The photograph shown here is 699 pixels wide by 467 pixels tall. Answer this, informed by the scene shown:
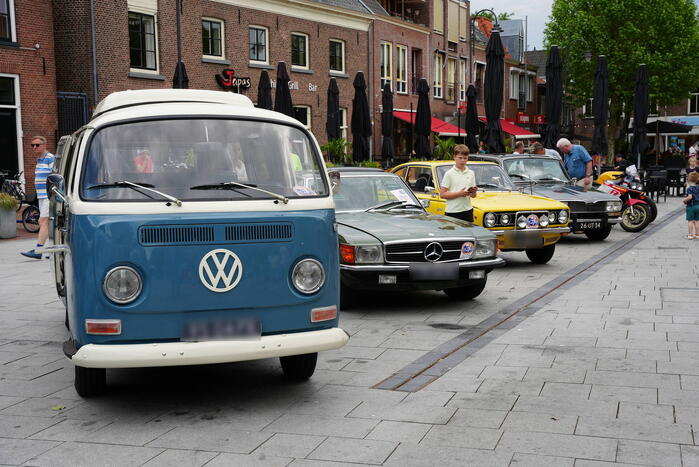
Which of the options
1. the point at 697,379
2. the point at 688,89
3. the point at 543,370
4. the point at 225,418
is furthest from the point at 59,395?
the point at 688,89

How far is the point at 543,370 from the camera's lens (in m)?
6.26

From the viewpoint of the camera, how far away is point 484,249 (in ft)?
29.4

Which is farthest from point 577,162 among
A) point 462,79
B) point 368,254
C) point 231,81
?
point 462,79

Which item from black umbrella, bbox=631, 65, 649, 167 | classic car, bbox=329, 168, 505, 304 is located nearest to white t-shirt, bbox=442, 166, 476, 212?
classic car, bbox=329, 168, 505, 304

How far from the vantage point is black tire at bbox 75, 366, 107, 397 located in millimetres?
5539

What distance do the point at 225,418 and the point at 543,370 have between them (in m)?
2.53

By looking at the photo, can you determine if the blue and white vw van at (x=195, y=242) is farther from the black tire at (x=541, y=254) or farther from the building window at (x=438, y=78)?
the building window at (x=438, y=78)

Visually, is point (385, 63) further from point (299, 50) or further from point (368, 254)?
point (368, 254)

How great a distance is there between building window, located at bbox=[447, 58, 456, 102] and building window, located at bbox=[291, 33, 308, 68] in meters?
13.9

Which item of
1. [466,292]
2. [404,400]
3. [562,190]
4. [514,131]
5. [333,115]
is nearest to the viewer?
[404,400]

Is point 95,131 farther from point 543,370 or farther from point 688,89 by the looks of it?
point 688,89

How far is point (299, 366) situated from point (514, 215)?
6619 mm

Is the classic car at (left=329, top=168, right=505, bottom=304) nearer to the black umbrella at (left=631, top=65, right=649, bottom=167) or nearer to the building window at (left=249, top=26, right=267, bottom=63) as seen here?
the black umbrella at (left=631, top=65, right=649, bottom=167)

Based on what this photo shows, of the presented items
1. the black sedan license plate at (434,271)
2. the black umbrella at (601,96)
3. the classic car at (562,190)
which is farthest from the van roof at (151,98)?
the black umbrella at (601,96)
